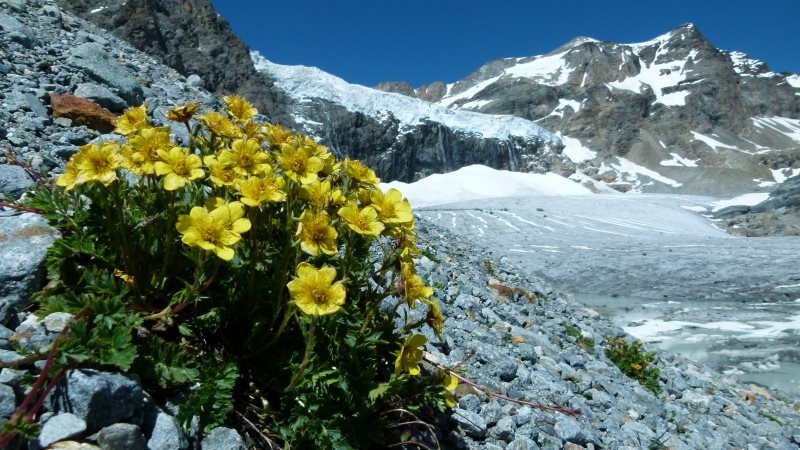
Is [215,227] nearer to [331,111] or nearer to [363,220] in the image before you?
[363,220]

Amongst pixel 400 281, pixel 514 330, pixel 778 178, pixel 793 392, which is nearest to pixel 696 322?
pixel 793 392

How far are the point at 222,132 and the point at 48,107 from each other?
147 inches

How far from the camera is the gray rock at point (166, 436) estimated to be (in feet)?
5.41

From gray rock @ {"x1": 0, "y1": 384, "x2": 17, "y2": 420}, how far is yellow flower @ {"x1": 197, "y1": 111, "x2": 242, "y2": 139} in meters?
1.23

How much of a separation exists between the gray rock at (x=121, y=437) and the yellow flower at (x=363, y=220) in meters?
0.93

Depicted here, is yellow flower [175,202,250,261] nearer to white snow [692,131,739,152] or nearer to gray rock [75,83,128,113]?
gray rock [75,83,128,113]

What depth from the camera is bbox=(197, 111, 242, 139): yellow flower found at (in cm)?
229

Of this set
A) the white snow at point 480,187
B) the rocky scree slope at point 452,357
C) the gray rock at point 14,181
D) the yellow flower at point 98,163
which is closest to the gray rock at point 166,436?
the rocky scree slope at point 452,357

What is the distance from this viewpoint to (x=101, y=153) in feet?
5.86

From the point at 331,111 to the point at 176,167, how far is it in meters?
62.3

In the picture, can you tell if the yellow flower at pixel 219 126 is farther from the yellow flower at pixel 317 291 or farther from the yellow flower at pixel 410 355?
the yellow flower at pixel 410 355

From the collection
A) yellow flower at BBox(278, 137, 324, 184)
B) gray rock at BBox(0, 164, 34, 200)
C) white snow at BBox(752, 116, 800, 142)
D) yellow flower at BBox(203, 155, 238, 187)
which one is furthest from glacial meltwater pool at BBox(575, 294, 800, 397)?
white snow at BBox(752, 116, 800, 142)

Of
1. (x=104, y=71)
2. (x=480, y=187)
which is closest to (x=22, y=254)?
(x=104, y=71)

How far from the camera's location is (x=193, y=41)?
165ft
